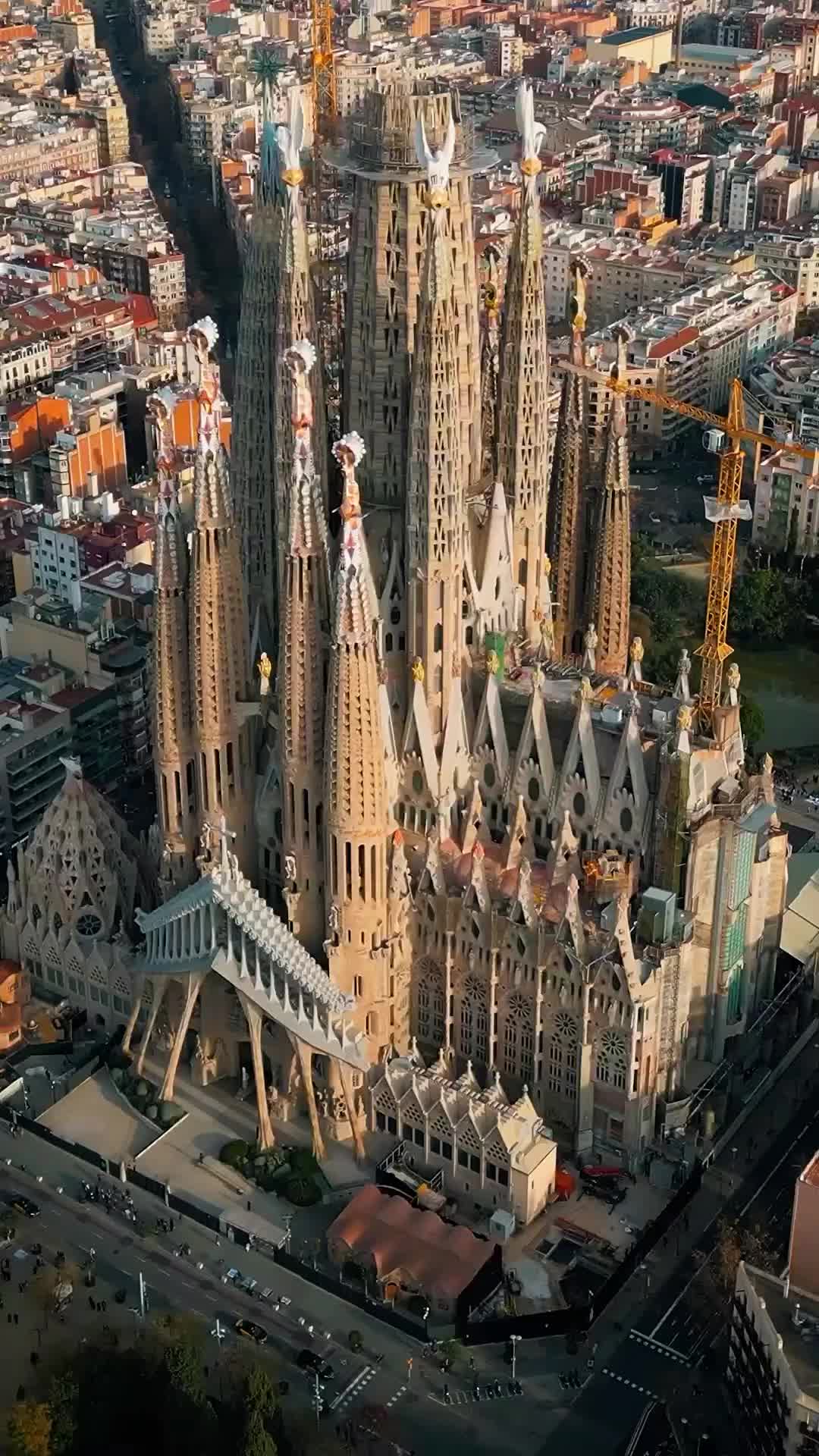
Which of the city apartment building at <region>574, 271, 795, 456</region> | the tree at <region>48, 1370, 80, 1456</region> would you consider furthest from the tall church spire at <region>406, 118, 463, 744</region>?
the city apartment building at <region>574, 271, 795, 456</region>

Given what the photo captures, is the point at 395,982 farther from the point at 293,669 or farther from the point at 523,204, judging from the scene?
the point at 523,204

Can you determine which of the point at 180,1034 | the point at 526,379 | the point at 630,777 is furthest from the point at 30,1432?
the point at 526,379

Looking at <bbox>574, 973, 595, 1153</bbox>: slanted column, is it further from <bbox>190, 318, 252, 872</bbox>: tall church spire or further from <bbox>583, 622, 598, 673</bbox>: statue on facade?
<bbox>583, 622, 598, 673</bbox>: statue on facade

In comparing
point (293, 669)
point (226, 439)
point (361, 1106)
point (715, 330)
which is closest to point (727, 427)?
point (293, 669)

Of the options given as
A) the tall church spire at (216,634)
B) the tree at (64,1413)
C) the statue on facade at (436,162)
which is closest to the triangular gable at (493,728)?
the tall church spire at (216,634)

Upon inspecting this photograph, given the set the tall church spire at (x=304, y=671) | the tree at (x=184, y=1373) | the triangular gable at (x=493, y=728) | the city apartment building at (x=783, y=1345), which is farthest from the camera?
the triangular gable at (x=493, y=728)

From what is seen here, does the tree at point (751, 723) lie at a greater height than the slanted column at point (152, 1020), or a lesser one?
lesser

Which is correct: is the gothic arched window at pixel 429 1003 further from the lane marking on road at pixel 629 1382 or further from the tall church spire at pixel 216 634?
the lane marking on road at pixel 629 1382
